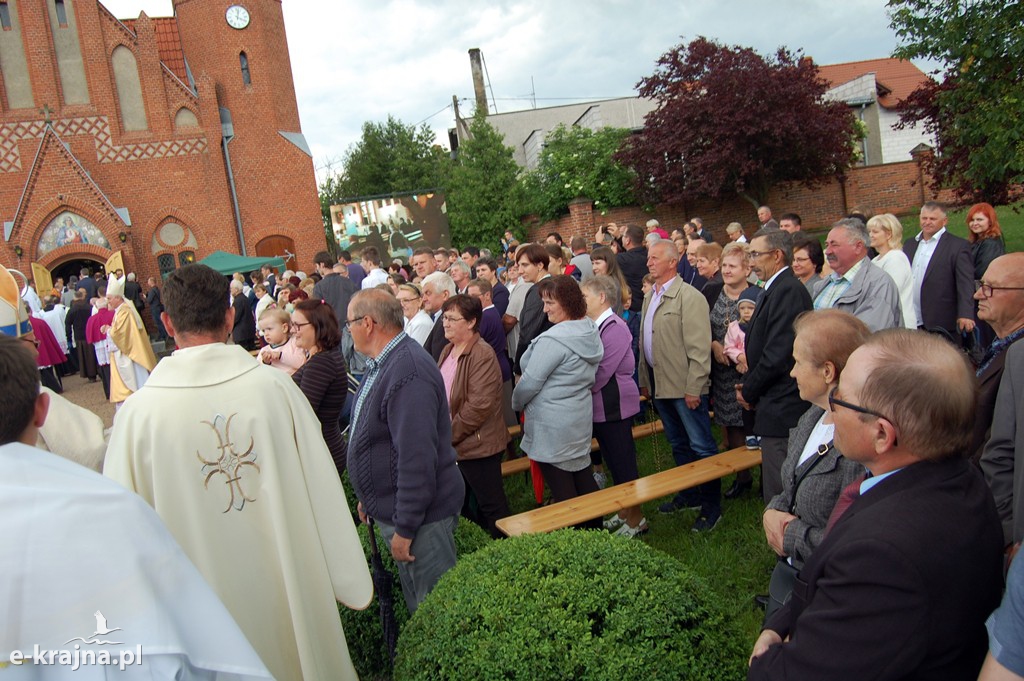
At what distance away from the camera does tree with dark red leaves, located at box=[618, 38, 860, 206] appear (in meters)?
20.3

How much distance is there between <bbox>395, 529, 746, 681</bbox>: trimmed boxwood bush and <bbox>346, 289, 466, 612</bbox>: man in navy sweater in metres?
0.70

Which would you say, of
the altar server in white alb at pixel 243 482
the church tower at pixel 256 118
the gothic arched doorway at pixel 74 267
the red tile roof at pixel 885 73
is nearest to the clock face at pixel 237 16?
the church tower at pixel 256 118

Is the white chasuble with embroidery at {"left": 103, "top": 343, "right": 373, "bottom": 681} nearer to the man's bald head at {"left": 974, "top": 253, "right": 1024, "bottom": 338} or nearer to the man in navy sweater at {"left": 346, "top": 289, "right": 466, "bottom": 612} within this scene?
the man in navy sweater at {"left": 346, "top": 289, "right": 466, "bottom": 612}

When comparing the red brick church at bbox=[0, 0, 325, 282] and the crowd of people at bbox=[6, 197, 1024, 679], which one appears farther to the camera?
the red brick church at bbox=[0, 0, 325, 282]

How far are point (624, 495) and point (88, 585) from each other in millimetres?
3715

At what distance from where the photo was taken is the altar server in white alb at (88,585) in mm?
1425

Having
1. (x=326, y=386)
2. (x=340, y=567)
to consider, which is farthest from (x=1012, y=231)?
(x=340, y=567)

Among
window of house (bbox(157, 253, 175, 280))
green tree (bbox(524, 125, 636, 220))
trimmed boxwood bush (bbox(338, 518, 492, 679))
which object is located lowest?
trimmed boxwood bush (bbox(338, 518, 492, 679))

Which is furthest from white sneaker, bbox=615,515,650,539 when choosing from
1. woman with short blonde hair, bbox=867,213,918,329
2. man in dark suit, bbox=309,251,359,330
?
man in dark suit, bbox=309,251,359,330

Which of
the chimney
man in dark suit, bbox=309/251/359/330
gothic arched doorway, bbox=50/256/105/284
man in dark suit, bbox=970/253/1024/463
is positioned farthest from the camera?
the chimney

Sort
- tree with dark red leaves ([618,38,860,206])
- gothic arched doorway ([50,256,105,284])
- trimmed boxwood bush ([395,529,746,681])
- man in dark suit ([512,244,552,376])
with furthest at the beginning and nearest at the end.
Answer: gothic arched doorway ([50,256,105,284]) → tree with dark red leaves ([618,38,860,206]) → man in dark suit ([512,244,552,376]) → trimmed boxwood bush ([395,529,746,681])

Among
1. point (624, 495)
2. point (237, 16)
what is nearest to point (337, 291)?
point (624, 495)

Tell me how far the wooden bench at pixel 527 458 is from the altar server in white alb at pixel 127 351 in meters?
5.80

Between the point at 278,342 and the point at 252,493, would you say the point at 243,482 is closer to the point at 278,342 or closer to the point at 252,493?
the point at 252,493
